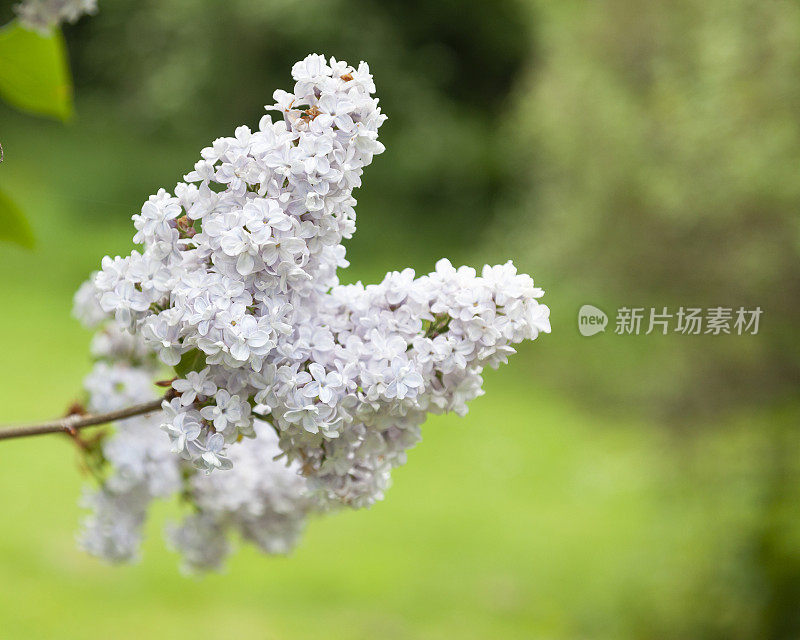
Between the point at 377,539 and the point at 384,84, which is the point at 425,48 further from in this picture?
the point at 377,539

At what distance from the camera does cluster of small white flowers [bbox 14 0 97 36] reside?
2.48 ft

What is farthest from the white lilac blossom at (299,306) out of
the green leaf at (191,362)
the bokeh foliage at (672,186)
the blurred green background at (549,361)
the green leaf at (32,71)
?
the bokeh foliage at (672,186)

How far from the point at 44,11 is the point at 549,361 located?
14.2 feet

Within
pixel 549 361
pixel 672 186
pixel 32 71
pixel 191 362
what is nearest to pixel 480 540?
pixel 672 186

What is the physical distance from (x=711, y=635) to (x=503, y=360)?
70.0 inches

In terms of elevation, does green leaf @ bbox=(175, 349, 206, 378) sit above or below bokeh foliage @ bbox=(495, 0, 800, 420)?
below

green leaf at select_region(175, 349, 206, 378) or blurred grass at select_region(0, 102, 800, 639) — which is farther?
blurred grass at select_region(0, 102, 800, 639)

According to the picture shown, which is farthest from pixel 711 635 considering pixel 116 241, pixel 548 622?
pixel 116 241

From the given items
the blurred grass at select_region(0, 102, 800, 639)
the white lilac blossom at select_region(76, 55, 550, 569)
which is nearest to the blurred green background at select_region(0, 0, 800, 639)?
the blurred grass at select_region(0, 102, 800, 639)

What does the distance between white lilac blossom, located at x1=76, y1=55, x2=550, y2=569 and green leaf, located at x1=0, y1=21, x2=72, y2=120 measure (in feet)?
1.04

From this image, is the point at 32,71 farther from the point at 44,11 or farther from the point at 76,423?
the point at 76,423

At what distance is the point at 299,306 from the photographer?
1.64ft

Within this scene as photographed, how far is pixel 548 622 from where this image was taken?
2.75 m

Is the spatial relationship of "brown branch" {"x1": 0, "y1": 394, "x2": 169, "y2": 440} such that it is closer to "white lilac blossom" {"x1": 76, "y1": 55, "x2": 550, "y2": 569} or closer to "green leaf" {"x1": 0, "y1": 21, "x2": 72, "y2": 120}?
"white lilac blossom" {"x1": 76, "y1": 55, "x2": 550, "y2": 569}
